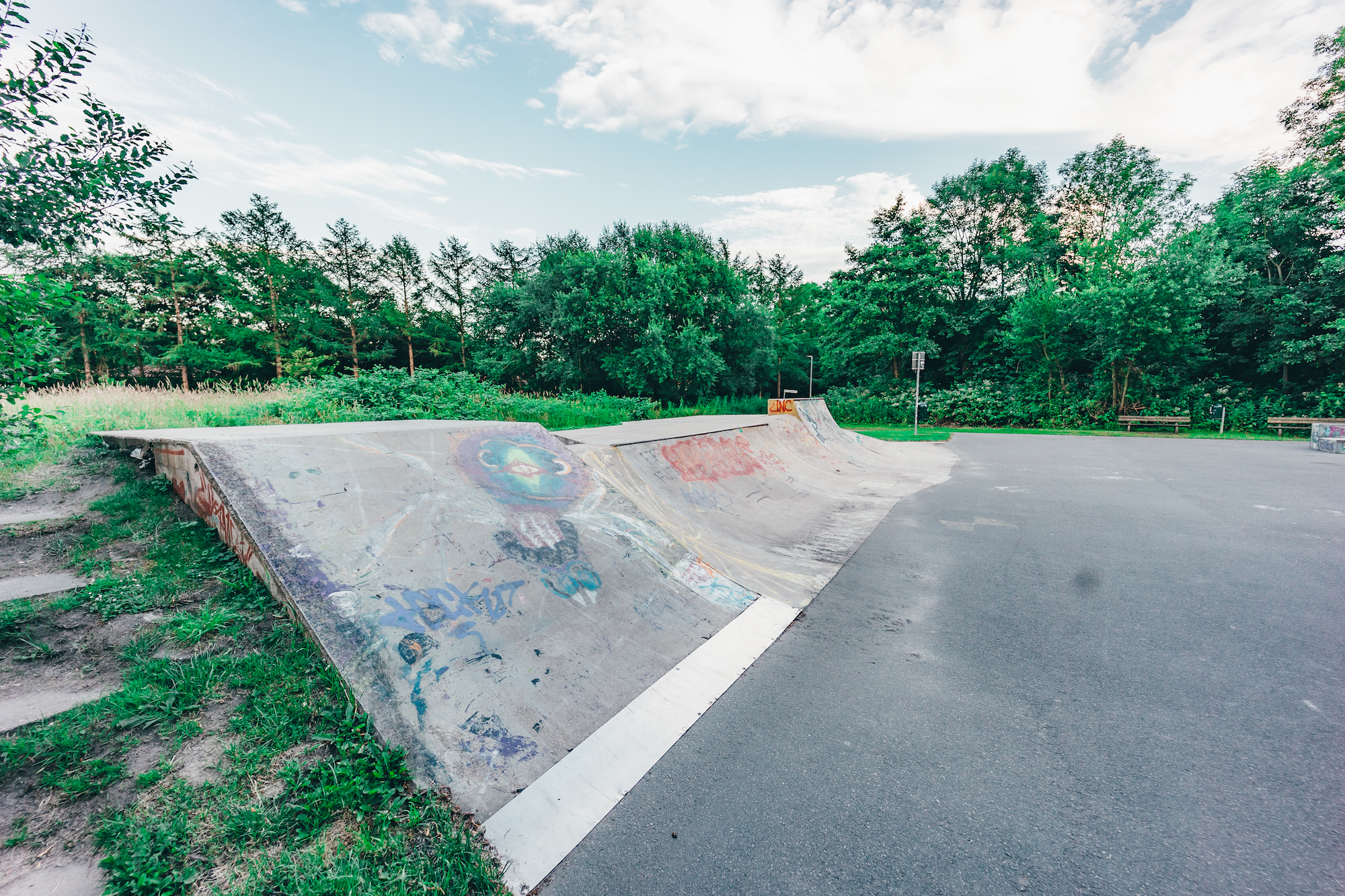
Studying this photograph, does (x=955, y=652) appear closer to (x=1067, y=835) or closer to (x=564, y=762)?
(x=1067, y=835)

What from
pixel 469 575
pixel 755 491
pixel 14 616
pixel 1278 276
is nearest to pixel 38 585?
pixel 14 616

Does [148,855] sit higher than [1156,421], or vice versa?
[1156,421]

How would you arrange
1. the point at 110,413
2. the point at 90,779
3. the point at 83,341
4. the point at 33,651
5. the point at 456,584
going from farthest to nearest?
the point at 83,341
the point at 110,413
the point at 456,584
the point at 33,651
the point at 90,779

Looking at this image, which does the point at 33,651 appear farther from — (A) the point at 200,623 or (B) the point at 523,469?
(B) the point at 523,469

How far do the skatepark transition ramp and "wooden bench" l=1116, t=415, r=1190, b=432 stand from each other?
1986 centimetres

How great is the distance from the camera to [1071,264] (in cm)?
2581

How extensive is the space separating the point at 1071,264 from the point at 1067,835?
32.8m

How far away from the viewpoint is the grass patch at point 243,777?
1616mm

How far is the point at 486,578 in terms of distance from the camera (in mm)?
3074

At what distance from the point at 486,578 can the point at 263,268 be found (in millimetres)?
30786

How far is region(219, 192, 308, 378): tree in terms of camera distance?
24.2 metres

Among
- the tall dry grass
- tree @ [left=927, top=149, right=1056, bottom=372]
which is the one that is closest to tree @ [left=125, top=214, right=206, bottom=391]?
the tall dry grass

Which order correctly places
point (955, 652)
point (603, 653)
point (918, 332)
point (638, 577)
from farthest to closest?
point (918, 332) < point (638, 577) < point (955, 652) < point (603, 653)

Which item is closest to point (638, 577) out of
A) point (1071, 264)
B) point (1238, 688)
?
point (1238, 688)
